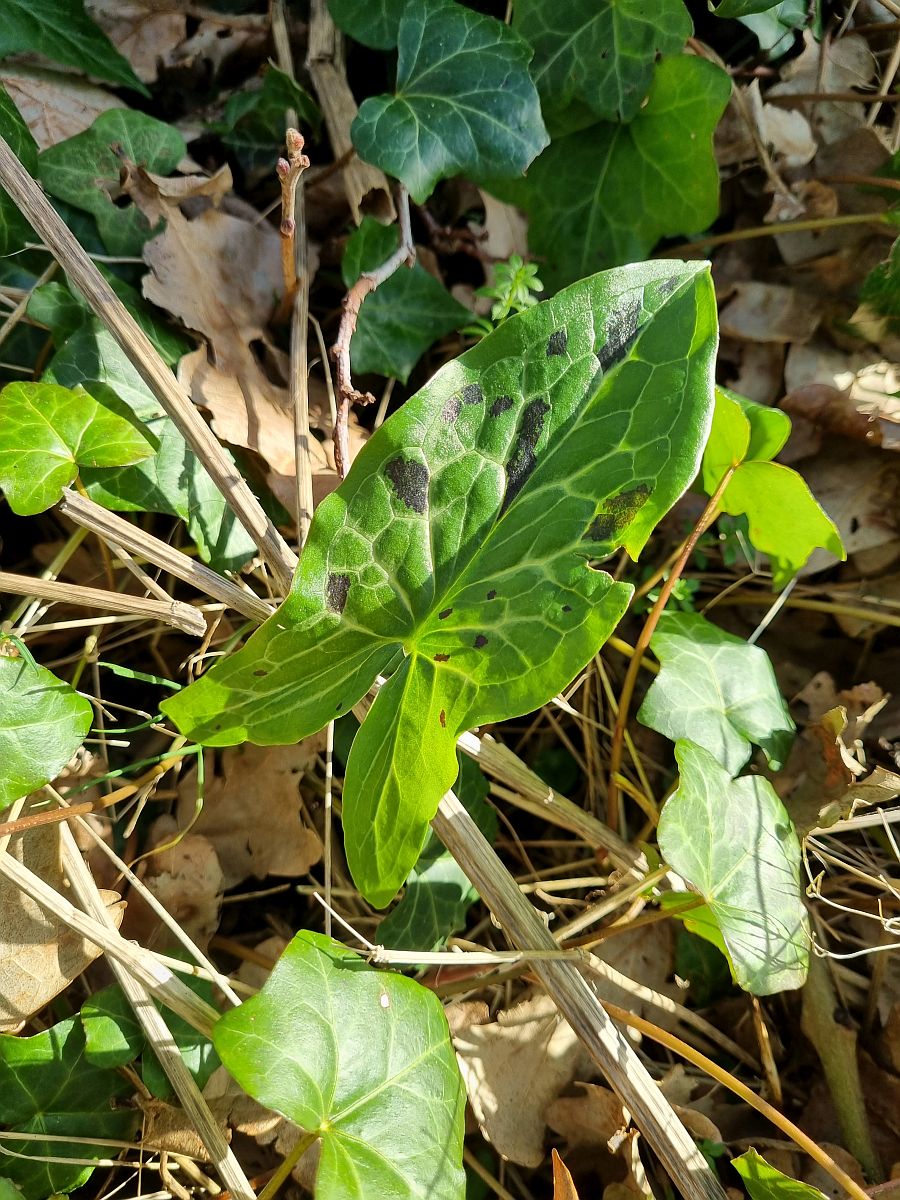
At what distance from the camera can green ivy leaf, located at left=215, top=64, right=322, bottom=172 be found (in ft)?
4.35

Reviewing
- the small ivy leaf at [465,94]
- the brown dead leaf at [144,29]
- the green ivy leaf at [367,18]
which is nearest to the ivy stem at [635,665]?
the small ivy leaf at [465,94]

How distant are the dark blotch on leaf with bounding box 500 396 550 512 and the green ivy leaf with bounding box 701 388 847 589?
12.4 inches

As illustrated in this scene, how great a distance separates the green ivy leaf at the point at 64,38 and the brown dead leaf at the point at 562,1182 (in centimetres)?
151

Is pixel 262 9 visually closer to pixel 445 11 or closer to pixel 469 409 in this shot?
pixel 445 11

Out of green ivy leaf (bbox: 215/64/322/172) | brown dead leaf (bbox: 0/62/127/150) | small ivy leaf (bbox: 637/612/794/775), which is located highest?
brown dead leaf (bbox: 0/62/127/150)

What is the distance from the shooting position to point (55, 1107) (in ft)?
3.52

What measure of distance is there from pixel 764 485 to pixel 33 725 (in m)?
0.95

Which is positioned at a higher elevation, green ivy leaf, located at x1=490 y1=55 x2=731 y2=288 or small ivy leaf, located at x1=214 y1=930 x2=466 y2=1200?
green ivy leaf, located at x1=490 y1=55 x2=731 y2=288

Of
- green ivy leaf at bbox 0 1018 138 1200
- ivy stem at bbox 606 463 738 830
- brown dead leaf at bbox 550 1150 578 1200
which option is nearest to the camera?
brown dead leaf at bbox 550 1150 578 1200

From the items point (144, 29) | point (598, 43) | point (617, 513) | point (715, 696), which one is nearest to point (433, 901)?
point (715, 696)

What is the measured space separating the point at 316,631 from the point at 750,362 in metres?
1.00

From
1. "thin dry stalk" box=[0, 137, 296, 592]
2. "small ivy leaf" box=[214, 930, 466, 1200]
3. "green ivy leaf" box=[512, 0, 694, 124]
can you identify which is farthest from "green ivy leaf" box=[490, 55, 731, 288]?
"small ivy leaf" box=[214, 930, 466, 1200]

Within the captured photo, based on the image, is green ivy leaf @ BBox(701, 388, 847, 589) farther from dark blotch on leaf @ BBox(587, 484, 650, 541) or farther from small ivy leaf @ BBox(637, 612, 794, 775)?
dark blotch on leaf @ BBox(587, 484, 650, 541)

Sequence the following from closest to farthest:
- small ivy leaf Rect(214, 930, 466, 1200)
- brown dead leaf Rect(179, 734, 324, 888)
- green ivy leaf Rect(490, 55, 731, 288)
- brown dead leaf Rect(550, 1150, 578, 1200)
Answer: small ivy leaf Rect(214, 930, 466, 1200), brown dead leaf Rect(550, 1150, 578, 1200), brown dead leaf Rect(179, 734, 324, 888), green ivy leaf Rect(490, 55, 731, 288)
